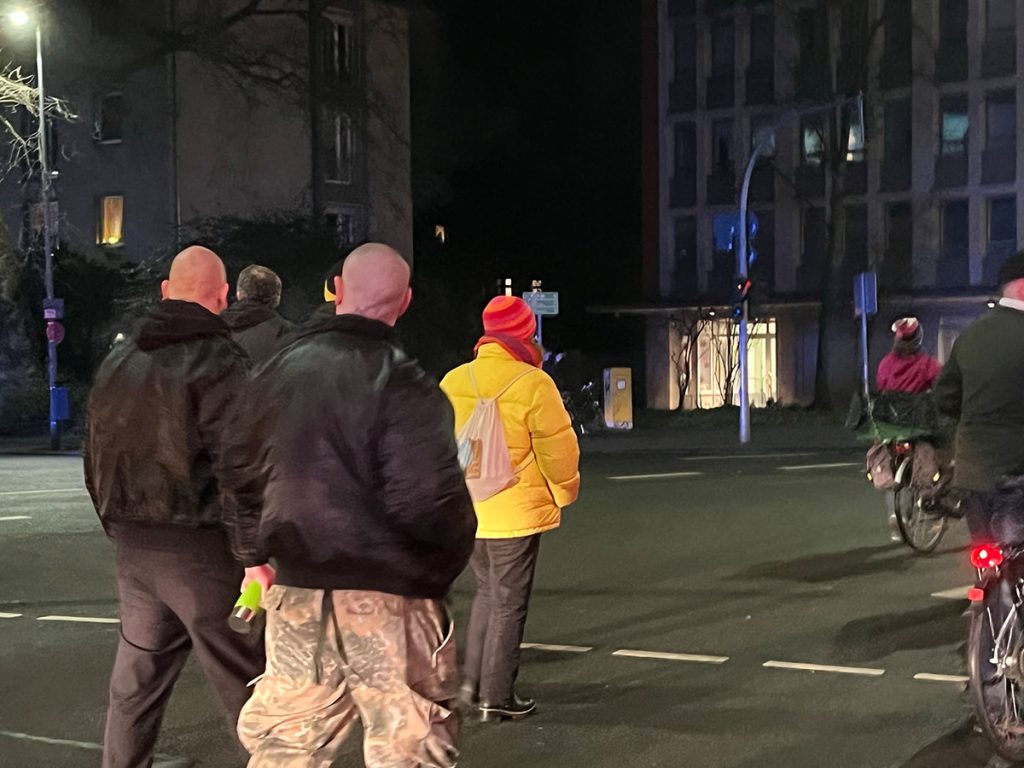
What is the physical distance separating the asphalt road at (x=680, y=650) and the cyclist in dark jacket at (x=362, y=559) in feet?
6.22

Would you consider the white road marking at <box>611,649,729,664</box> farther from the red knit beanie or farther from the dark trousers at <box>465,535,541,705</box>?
the red knit beanie

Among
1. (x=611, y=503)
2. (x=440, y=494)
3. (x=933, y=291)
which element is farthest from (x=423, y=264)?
(x=440, y=494)

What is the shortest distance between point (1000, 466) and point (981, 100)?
130ft

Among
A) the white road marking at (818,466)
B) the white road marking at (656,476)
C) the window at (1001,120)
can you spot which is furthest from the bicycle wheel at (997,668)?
the window at (1001,120)

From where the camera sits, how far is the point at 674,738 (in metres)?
6.00

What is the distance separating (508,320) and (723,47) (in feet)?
138

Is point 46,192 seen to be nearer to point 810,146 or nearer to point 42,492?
point 42,492

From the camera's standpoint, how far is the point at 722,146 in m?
46.4

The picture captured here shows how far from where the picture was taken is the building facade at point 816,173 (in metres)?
41.8

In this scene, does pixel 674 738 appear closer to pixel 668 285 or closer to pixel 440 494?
pixel 440 494

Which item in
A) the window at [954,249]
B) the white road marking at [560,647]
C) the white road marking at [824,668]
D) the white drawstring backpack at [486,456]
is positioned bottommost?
the white road marking at [560,647]

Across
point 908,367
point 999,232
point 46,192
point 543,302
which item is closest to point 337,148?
point 46,192

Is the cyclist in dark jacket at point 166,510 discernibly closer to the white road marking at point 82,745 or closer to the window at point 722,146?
the white road marking at point 82,745

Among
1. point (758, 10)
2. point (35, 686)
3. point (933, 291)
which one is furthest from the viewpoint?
point (758, 10)
